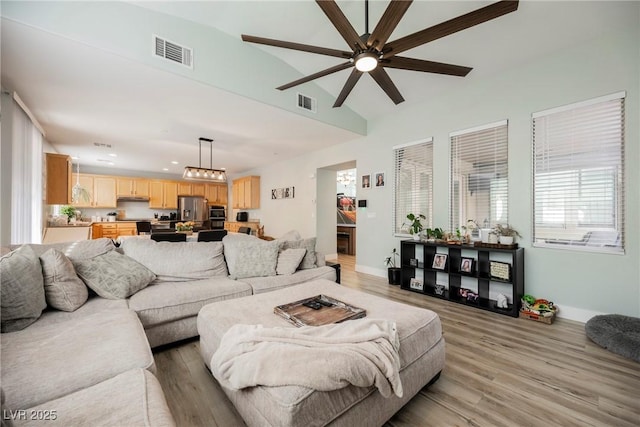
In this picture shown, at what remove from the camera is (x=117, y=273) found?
222 centimetres

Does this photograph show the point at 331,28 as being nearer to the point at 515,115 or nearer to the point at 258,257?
the point at 515,115

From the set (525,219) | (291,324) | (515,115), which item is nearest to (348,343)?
(291,324)

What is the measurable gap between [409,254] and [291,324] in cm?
299

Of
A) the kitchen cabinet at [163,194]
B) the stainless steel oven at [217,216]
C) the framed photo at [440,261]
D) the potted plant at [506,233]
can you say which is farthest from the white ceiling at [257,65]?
the stainless steel oven at [217,216]

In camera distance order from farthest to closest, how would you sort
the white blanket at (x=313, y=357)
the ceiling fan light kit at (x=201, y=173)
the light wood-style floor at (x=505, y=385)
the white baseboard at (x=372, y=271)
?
the ceiling fan light kit at (x=201, y=173), the white baseboard at (x=372, y=271), the light wood-style floor at (x=505, y=385), the white blanket at (x=313, y=357)

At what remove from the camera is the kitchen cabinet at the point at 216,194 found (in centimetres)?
945

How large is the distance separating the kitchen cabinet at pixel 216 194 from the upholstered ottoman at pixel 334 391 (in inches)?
324

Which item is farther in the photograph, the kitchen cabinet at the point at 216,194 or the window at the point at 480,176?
the kitchen cabinet at the point at 216,194

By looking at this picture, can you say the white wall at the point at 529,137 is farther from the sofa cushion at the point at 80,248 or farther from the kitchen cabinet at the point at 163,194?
the kitchen cabinet at the point at 163,194

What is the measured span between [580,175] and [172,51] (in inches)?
183

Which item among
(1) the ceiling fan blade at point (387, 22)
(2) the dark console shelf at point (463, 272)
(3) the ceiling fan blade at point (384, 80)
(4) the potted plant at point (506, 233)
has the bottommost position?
(2) the dark console shelf at point (463, 272)

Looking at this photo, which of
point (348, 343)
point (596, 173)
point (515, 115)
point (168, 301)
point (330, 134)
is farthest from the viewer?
point (330, 134)

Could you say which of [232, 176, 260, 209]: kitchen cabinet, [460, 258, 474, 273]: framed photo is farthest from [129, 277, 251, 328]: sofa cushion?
[232, 176, 260, 209]: kitchen cabinet

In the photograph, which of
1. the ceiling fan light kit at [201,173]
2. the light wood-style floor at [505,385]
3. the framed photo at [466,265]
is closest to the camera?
the light wood-style floor at [505,385]
